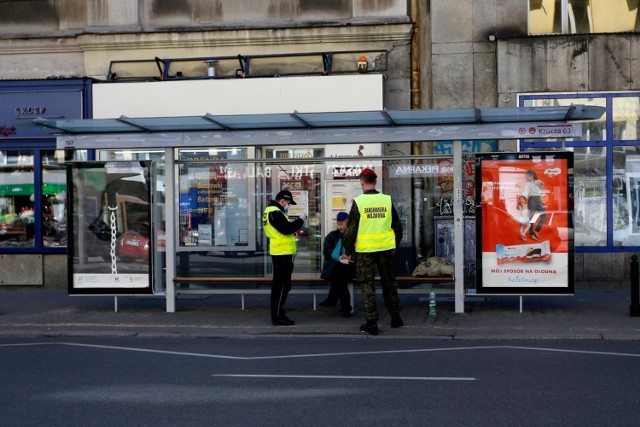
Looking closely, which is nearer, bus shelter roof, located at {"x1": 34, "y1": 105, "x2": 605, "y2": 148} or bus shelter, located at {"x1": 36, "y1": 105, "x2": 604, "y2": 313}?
bus shelter roof, located at {"x1": 34, "y1": 105, "x2": 605, "y2": 148}

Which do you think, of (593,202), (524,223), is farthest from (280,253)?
(593,202)

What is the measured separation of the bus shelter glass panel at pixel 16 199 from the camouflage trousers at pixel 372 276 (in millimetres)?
9725

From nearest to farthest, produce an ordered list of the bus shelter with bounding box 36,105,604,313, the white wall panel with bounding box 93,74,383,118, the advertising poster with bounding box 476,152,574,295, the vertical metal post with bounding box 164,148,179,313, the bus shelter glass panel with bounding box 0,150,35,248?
the bus shelter with bounding box 36,105,604,313 < the advertising poster with bounding box 476,152,574,295 < the vertical metal post with bounding box 164,148,179,313 < the white wall panel with bounding box 93,74,383,118 < the bus shelter glass panel with bounding box 0,150,35,248

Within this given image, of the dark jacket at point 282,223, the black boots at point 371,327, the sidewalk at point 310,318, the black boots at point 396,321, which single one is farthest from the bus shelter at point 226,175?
the black boots at point 371,327

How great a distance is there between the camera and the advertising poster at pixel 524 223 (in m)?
13.4

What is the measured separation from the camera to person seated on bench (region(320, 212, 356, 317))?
13.7 metres

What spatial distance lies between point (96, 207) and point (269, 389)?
7178 millimetres

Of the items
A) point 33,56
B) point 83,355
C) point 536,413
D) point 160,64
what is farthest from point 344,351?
point 33,56

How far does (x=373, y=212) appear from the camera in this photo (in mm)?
11969

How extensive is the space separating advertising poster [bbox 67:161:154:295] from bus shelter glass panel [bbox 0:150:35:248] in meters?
5.17

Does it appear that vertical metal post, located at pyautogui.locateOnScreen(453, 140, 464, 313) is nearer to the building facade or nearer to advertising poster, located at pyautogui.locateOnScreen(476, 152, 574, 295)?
advertising poster, located at pyautogui.locateOnScreen(476, 152, 574, 295)

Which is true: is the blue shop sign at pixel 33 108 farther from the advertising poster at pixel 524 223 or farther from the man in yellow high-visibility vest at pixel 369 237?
the advertising poster at pixel 524 223

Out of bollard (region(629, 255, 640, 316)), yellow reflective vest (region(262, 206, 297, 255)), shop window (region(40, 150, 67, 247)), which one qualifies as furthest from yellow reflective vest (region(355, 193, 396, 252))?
shop window (region(40, 150, 67, 247))

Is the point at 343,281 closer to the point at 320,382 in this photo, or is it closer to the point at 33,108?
the point at 320,382
